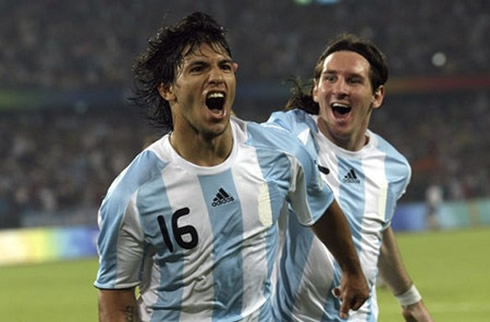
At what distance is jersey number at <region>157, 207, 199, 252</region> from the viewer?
3709 millimetres

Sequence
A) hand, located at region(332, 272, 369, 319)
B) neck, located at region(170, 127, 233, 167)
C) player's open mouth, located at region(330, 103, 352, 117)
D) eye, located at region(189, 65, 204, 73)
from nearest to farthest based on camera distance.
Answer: eye, located at region(189, 65, 204, 73)
neck, located at region(170, 127, 233, 167)
hand, located at region(332, 272, 369, 319)
player's open mouth, located at region(330, 103, 352, 117)

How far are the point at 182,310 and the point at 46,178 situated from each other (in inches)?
1011

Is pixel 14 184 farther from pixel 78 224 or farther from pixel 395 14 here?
pixel 395 14

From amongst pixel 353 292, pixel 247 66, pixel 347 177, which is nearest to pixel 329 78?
pixel 347 177

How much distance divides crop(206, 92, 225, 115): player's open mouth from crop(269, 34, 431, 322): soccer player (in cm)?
135

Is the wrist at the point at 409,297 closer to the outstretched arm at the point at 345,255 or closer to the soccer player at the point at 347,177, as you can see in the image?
the soccer player at the point at 347,177

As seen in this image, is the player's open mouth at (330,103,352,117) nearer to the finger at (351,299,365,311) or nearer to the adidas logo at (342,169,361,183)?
the adidas logo at (342,169,361,183)

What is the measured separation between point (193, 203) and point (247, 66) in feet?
109

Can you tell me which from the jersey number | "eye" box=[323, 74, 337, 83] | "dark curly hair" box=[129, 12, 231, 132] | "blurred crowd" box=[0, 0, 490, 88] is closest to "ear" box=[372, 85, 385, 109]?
"eye" box=[323, 74, 337, 83]

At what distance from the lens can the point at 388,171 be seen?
5.39m

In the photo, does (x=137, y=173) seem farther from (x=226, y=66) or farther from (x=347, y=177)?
(x=347, y=177)

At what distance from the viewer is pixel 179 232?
3.73 m

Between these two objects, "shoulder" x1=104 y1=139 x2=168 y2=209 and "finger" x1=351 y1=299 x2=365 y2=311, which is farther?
"finger" x1=351 y1=299 x2=365 y2=311

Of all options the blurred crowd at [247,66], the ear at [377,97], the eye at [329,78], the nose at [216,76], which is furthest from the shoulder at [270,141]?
the blurred crowd at [247,66]
